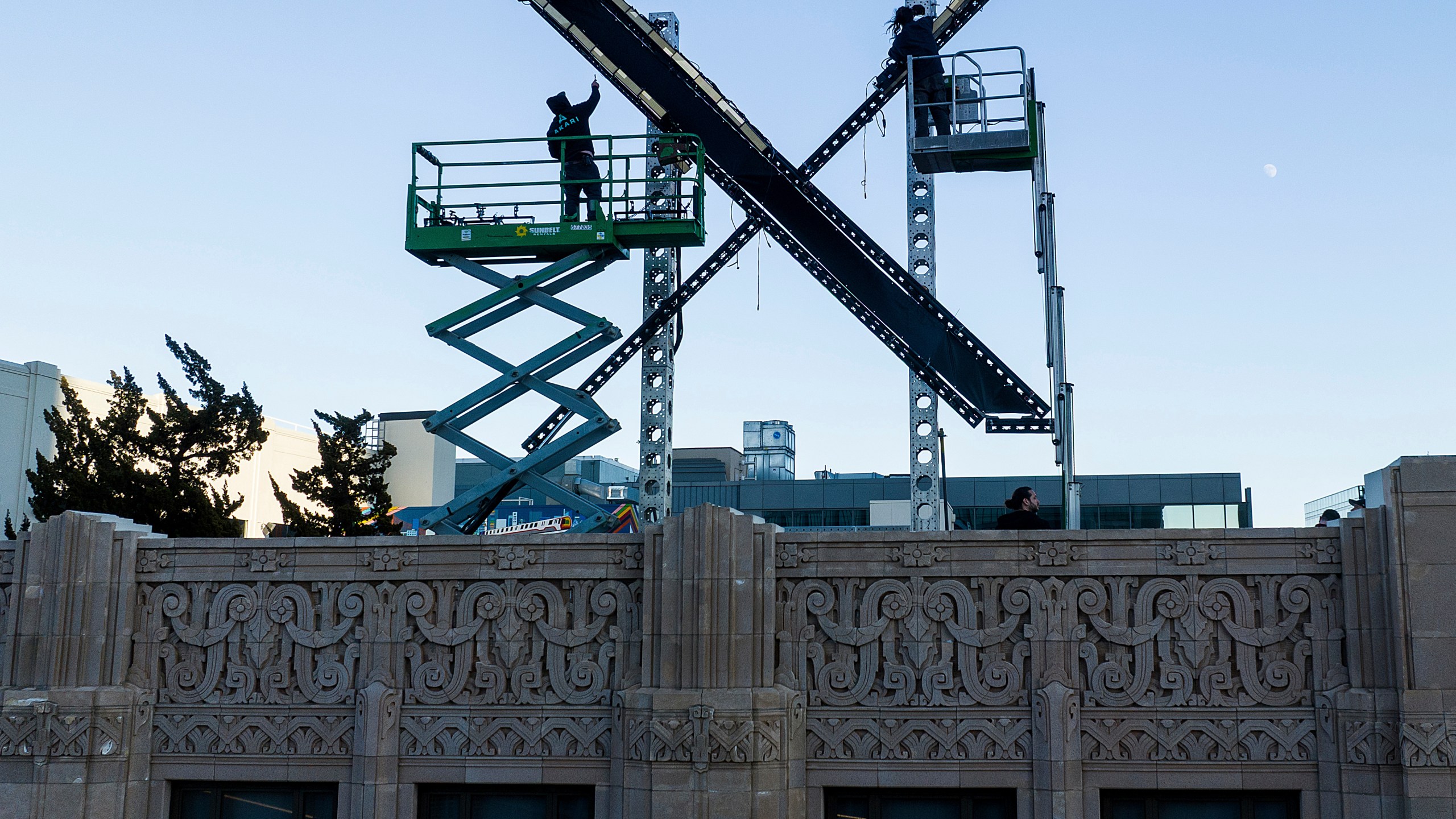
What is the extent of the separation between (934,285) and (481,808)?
1476 centimetres

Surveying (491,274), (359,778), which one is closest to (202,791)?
(359,778)

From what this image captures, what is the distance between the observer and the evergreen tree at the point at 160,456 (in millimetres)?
24000

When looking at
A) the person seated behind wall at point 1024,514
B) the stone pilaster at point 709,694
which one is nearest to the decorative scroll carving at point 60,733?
the stone pilaster at point 709,694

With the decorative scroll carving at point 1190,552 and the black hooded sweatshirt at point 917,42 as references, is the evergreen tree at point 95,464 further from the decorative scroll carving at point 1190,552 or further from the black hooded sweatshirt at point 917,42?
the decorative scroll carving at point 1190,552

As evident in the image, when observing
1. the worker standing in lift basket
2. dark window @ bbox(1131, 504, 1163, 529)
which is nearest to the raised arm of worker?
the worker standing in lift basket

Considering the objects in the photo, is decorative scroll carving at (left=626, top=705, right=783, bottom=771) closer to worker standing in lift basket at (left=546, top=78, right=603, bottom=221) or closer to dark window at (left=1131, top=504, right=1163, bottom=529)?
worker standing in lift basket at (left=546, top=78, right=603, bottom=221)

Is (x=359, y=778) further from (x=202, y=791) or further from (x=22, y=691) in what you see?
(x=22, y=691)

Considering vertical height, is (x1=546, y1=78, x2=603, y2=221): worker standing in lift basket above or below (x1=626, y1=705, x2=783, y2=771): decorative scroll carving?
above

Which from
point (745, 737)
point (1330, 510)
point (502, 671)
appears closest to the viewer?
point (745, 737)

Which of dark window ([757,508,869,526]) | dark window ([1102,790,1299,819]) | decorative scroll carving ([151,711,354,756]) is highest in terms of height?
dark window ([757,508,869,526])

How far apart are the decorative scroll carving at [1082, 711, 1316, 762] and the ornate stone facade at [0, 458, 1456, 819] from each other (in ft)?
0.09

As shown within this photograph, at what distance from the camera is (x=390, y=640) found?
48.8ft

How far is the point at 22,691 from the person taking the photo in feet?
48.8

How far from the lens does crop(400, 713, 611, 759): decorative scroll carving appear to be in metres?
14.5
